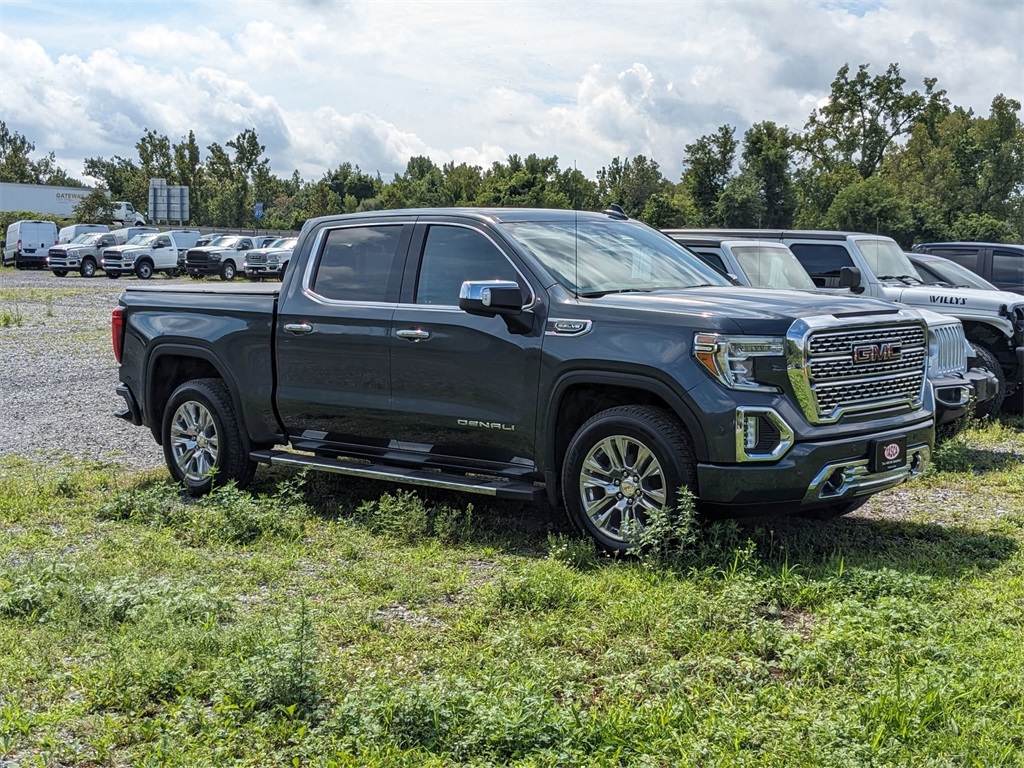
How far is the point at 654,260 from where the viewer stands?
24.6 feet

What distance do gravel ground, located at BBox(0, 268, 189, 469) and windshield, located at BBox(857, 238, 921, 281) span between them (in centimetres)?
822

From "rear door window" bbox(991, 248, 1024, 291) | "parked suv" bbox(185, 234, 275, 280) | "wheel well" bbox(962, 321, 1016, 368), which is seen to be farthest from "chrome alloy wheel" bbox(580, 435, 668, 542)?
"parked suv" bbox(185, 234, 275, 280)

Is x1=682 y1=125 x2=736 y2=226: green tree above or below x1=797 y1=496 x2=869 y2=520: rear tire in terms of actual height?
above

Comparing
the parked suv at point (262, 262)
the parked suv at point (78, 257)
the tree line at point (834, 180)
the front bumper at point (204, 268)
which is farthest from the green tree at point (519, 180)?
the parked suv at point (78, 257)

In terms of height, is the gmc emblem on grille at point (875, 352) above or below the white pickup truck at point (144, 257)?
below

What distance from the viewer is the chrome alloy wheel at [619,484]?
20.2ft

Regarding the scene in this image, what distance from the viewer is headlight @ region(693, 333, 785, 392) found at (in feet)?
19.3

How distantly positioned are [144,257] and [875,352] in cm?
4004

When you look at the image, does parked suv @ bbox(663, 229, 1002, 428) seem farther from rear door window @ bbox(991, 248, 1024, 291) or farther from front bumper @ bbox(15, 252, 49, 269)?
front bumper @ bbox(15, 252, 49, 269)

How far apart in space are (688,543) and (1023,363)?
7.17 m

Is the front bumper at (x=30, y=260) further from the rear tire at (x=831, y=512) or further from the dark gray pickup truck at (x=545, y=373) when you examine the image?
the rear tire at (x=831, y=512)

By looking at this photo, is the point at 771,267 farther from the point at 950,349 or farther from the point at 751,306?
the point at 751,306

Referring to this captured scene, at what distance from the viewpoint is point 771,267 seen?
1231 cm

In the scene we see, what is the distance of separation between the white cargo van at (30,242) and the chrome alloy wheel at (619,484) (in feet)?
156
